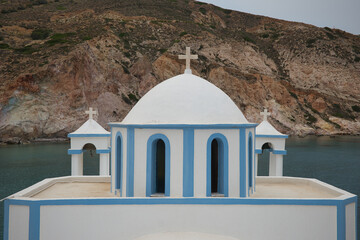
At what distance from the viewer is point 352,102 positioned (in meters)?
62.3

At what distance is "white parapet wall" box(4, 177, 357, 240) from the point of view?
743cm

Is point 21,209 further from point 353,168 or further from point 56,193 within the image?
point 353,168

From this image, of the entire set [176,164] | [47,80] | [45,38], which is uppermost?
[45,38]

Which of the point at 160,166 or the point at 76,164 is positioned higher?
the point at 160,166

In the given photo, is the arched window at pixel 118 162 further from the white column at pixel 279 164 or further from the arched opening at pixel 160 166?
the white column at pixel 279 164

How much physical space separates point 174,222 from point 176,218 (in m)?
0.09

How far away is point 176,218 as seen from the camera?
7.47 metres

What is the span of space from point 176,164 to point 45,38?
52.8 meters

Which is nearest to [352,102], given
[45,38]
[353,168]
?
[353,168]

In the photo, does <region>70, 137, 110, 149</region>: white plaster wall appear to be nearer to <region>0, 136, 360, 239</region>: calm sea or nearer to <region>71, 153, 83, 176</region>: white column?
<region>71, 153, 83, 176</region>: white column

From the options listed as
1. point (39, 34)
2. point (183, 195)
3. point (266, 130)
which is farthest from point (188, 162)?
point (39, 34)

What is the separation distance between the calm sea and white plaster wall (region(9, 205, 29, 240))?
12.5 meters

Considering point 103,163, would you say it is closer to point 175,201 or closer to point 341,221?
point 175,201

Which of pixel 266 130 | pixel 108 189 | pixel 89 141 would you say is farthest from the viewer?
pixel 89 141
